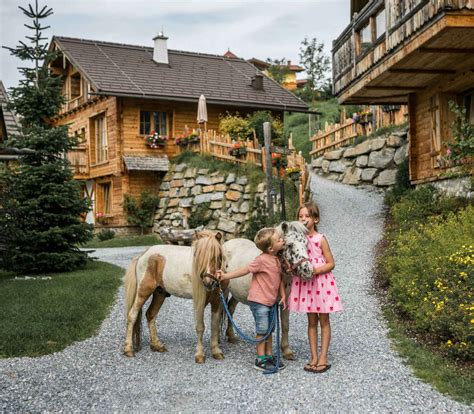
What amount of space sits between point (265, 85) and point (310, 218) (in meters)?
25.1

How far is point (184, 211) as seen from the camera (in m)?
22.7

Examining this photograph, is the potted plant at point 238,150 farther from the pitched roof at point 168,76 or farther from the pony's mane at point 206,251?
the pony's mane at point 206,251

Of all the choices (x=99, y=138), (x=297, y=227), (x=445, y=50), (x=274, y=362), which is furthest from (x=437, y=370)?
(x=99, y=138)

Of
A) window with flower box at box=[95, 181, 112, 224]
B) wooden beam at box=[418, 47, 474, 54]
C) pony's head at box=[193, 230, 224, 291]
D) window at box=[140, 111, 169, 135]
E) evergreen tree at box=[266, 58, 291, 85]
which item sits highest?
evergreen tree at box=[266, 58, 291, 85]

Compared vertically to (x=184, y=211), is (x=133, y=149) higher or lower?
higher

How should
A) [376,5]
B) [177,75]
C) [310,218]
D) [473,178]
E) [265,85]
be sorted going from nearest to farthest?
[310,218]
[473,178]
[376,5]
[177,75]
[265,85]

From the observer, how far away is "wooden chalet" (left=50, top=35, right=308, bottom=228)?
25.5m

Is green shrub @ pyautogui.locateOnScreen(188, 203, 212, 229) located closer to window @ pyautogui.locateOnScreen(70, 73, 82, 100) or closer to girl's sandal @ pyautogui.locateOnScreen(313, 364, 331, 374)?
window @ pyautogui.locateOnScreen(70, 73, 82, 100)

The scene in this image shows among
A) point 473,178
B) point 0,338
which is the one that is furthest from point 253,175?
point 0,338

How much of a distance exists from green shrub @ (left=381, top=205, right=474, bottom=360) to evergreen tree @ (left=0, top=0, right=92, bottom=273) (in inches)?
313

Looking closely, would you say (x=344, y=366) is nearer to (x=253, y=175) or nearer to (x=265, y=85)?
(x=253, y=175)

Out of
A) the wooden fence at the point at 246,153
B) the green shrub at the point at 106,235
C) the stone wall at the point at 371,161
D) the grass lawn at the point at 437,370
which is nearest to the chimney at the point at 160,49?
the wooden fence at the point at 246,153

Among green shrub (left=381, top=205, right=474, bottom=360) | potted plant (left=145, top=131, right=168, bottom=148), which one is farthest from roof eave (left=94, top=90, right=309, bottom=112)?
green shrub (left=381, top=205, right=474, bottom=360)

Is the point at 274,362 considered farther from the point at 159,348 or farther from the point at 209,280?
the point at 159,348
